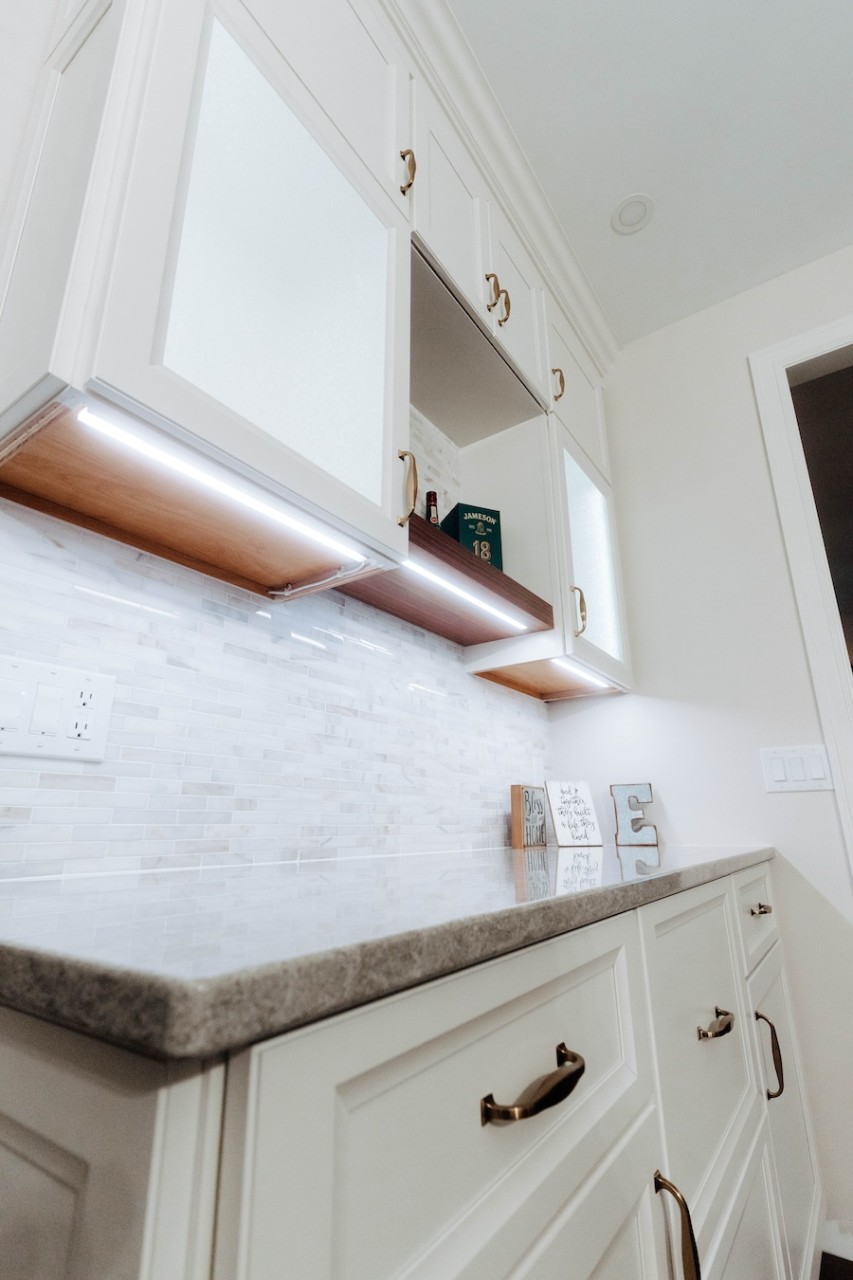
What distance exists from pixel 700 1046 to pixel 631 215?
206 centimetres

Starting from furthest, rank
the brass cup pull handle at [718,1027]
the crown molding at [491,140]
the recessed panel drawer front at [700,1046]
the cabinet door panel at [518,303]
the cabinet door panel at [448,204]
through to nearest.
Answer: the cabinet door panel at [518,303]
the crown molding at [491,140]
the cabinet door panel at [448,204]
the brass cup pull handle at [718,1027]
the recessed panel drawer front at [700,1046]

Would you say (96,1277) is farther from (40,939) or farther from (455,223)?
(455,223)

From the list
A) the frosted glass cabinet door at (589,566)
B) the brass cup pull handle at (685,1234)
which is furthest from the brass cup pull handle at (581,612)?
the brass cup pull handle at (685,1234)

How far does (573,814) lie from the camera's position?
167cm

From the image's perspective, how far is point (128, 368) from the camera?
605 mm

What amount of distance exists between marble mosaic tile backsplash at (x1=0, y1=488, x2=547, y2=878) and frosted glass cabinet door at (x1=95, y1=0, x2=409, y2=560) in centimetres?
29

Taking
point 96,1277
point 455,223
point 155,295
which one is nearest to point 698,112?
point 455,223

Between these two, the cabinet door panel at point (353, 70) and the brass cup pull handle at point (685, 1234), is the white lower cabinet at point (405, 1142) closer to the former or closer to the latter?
the brass cup pull handle at point (685, 1234)

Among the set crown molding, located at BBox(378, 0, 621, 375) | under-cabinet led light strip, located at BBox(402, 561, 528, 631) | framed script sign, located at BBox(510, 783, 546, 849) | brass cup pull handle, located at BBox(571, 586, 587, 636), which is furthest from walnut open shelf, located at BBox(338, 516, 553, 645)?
crown molding, located at BBox(378, 0, 621, 375)

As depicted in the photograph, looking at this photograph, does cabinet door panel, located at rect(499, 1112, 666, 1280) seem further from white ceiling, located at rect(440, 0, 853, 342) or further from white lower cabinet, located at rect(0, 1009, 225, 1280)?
white ceiling, located at rect(440, 0, 853, 342)

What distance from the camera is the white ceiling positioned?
1.41m

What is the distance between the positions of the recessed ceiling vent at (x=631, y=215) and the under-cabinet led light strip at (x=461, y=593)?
1298 millimetres

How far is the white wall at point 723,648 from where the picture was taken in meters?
1.54

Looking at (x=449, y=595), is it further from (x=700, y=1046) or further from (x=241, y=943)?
(x=241, y=943)
